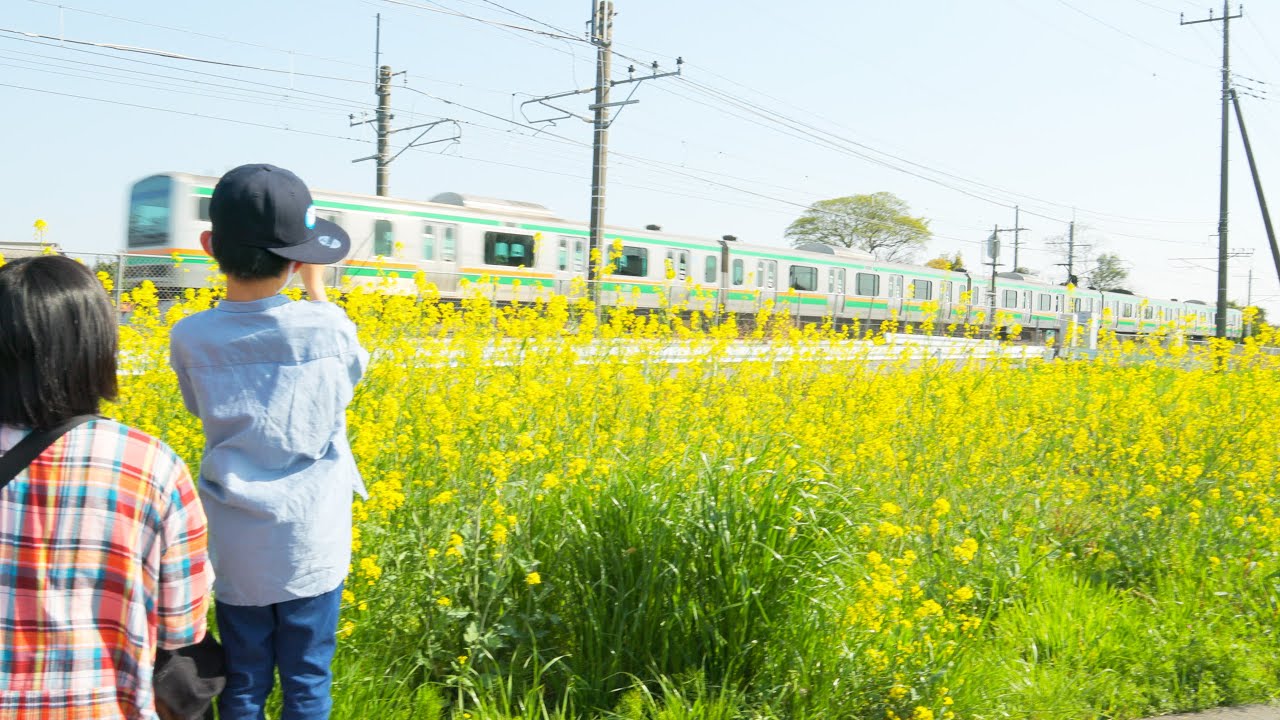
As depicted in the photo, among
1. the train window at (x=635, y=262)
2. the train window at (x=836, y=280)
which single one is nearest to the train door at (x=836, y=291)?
the train window at (x=836, y=280)

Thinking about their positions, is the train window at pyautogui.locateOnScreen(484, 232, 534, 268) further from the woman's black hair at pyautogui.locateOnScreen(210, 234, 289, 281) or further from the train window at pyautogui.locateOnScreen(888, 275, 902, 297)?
the woman's black hair at pyautogui.locateOnScreen(210, 234, 289, 281)

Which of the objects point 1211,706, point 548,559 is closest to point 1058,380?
point 1211,706

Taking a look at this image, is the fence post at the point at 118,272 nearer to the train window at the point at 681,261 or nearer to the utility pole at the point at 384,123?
the utility pole at the point at 384,123

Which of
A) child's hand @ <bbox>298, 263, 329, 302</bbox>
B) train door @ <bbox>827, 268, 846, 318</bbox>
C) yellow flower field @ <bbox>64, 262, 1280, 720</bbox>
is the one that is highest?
train door @ <bbox>827, 268, 846, 318</bbox>

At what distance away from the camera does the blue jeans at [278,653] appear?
166cm

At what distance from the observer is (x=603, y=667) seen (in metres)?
2.64

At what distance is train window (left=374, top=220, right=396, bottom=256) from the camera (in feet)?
54.3

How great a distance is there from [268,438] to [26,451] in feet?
1.40

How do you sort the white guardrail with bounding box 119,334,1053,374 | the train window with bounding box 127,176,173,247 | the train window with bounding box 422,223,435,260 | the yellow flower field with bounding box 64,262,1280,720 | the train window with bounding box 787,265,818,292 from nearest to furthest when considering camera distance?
the yellow flower field with bounding box 64,262,1280,720, the white guardrail with bounding box 119,334,1053,374, the train window with bounding box 127,176,173,247, the train window with bounding box 422,223,435,260, the train window with bounding box 787,265,818,292

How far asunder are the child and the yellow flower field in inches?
26.8

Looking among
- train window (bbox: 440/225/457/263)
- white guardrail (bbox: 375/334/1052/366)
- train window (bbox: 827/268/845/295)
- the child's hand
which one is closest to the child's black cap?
the child's hand

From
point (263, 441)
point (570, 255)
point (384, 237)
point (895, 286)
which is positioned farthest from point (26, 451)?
point (895, 286)

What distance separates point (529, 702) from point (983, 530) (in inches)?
88.9

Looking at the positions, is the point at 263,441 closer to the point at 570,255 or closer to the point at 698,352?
the point at 698,352
